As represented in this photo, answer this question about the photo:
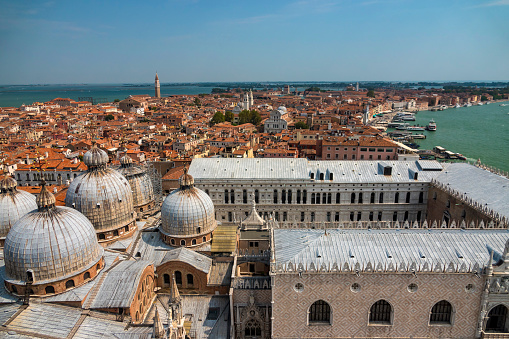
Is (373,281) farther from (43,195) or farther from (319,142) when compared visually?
(319,142)

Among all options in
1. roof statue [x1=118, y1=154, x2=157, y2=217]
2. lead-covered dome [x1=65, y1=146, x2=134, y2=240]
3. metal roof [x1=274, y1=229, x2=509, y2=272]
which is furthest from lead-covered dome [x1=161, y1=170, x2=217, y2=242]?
metal roof [x1=274, y1=229, x2=509, y2=272]

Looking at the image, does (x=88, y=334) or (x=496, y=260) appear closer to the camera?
(x=88, y=334)

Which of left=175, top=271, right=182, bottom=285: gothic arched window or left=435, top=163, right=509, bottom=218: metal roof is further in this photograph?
left=435, top=163, right=509, bottom=218: metal roof

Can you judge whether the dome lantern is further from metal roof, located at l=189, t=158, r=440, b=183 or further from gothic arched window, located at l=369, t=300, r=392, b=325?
gothic arched window, located at l=369, t=300, r=392, b=325

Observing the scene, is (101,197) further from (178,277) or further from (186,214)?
(178,277)

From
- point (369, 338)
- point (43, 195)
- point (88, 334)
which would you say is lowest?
point (369, 338)

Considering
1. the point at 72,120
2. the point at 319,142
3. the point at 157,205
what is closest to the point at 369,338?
the point at 157,205

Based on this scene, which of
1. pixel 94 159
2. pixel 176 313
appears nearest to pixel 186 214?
pixel 94 159
